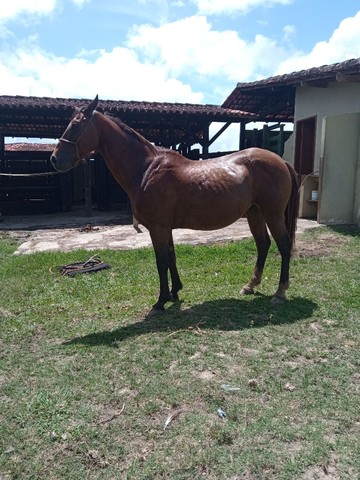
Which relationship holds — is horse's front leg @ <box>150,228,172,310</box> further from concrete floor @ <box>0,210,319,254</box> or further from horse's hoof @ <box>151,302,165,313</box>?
concrete floor @ <box>0,210,319,254</box>

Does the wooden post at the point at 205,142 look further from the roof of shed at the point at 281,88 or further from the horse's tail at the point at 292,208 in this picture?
the horse's tail at the point at 292,208

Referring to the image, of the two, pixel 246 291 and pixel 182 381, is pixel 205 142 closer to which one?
pixel 246 291

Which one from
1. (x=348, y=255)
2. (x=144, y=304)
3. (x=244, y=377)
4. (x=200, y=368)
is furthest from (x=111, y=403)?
(x=348, y=255)

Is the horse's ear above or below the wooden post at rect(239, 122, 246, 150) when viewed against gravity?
below

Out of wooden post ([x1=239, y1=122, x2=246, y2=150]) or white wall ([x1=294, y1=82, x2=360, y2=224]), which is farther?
wooden post ([x1=239, y1=122, x2=246, y2=150])

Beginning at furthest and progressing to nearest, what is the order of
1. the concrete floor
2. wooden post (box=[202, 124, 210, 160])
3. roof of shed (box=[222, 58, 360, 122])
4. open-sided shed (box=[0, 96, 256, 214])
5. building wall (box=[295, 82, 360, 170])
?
wooden post (box=[202, 124, 210, 160]), open-sided shed (box=[0, 96, 256, 214]), building wall (box=[295, 82, 360, 170]), roof of shed (box=[222, 58, 360, 122]), the concrete floor

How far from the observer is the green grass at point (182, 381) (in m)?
2.15

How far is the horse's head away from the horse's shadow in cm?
175

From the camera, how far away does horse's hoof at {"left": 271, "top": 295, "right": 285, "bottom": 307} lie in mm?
4367

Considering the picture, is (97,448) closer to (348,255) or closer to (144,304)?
(144,304)

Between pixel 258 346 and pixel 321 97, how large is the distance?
844cm

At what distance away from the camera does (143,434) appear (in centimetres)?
235

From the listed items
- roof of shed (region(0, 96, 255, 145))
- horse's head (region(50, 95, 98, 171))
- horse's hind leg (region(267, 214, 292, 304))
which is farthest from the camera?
roof of shed (region(0, 96, 255, 145))

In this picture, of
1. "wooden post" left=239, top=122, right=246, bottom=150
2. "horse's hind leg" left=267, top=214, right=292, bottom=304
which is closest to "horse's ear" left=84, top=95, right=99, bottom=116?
"horse's hind leg" left=267, top=214, right=292, bottom=304
